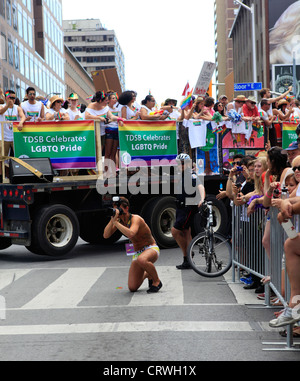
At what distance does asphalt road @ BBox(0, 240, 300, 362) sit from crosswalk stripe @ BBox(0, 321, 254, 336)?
1 cm

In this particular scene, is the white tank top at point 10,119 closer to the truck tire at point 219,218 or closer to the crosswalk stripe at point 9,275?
the crosswalk stripe at point 9,275

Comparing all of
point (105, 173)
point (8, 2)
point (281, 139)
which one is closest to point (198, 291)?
point (105, 173)

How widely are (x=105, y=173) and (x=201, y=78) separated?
4.09 metres

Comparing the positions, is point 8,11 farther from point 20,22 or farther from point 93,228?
point 93,228

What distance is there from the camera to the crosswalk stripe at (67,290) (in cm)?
817

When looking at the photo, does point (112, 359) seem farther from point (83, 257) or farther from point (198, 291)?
point (83, 257)

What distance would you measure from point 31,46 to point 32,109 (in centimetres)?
5481

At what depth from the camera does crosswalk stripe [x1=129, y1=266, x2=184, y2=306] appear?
26.7 ft

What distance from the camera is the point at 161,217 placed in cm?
1401

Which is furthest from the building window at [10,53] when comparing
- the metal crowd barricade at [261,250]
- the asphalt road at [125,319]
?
the metal crowd barricade at [261,250]

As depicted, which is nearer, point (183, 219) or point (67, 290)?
point (67, 290)

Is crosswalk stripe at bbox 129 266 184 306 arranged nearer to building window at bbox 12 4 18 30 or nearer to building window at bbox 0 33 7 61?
building window at bbox 0 33 7 61

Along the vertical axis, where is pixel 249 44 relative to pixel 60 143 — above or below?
above

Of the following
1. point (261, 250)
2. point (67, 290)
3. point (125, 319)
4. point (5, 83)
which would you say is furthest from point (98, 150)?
point (5, 83)
